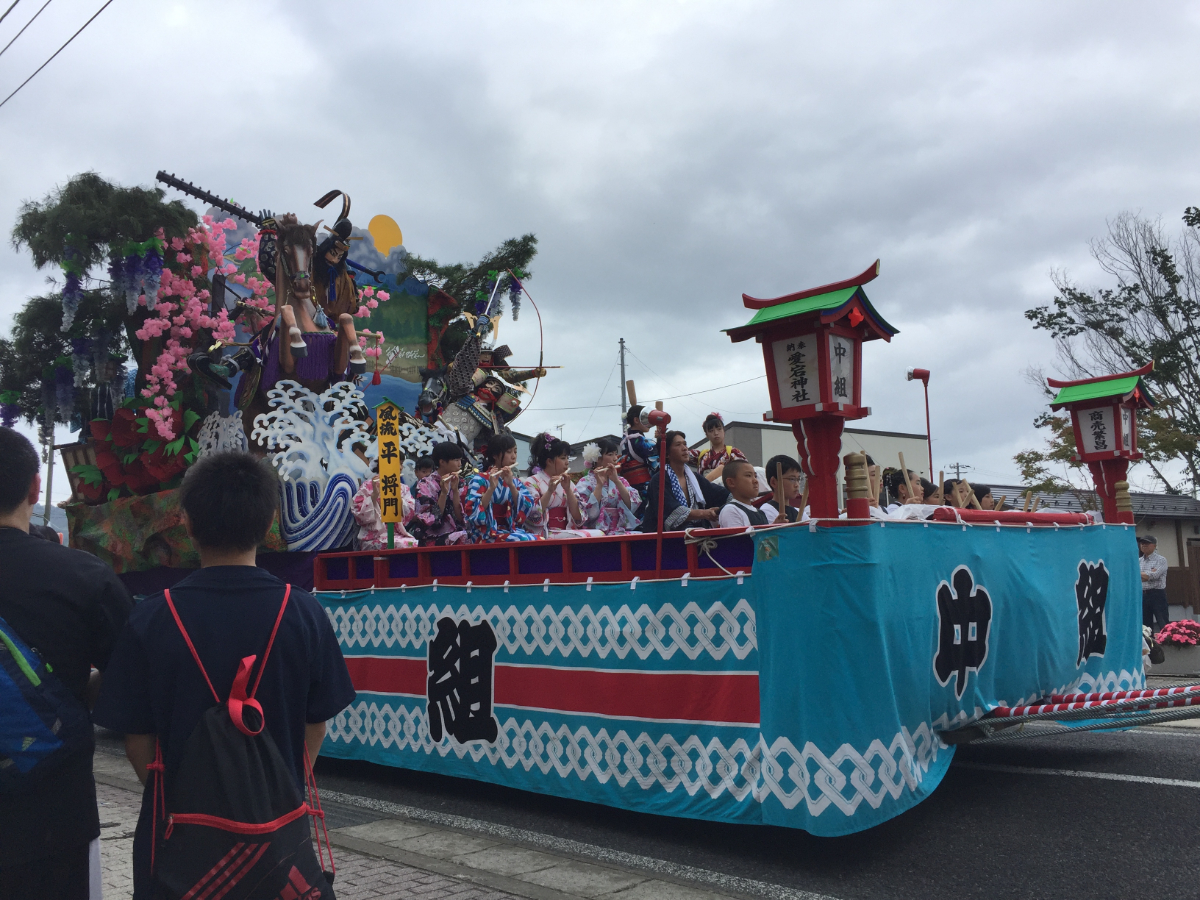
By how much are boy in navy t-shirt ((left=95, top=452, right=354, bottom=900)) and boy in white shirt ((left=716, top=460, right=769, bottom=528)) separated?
3320 mm

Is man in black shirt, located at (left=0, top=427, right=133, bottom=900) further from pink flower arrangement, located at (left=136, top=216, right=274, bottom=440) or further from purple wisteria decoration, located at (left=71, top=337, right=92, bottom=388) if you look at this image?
purple wisteria decoration, located at (left=71, top=337, right=92, bottom=388)

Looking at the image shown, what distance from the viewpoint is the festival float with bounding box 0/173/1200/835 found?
454cm

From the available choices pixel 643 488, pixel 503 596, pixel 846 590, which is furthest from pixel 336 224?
pixel 846 590

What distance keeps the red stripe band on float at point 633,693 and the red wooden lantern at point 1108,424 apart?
200 inches

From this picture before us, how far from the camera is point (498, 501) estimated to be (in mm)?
7059

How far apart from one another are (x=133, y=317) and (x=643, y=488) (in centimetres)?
608

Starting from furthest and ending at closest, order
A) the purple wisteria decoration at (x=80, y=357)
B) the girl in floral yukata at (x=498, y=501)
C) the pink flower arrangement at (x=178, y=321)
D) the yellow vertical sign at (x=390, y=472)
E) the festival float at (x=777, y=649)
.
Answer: the purple wisteria decoration at (x=80, y=357) → the pink flower arrangement at (x=178, y=321) → the yellow vertical sign at (x=390, y=472) → the girl in floral yukata at (x=498, y=501) → the festival float at (x=777, y=649)

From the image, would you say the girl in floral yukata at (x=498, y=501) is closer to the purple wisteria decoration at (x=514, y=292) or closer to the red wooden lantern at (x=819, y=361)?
the red wooden lantern at (x=819, y=361)

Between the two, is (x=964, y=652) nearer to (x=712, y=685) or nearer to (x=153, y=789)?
(x=712, y=685)

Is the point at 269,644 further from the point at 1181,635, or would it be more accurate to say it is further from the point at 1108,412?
the point at 1181,635

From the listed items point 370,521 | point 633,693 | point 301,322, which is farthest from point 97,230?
point 633,693

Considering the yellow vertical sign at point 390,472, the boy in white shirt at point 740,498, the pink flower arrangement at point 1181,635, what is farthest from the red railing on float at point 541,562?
the pink flower arrangement at point 1181,635

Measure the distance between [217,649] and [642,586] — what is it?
3224mm

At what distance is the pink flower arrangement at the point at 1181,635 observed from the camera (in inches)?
453
